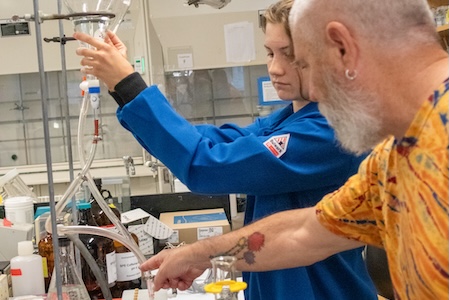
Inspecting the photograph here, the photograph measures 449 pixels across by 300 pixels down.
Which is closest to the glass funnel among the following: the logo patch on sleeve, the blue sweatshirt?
the blue sweatshirt

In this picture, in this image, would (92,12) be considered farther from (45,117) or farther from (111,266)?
(111,266)

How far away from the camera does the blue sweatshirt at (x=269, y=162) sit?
4.17 feet

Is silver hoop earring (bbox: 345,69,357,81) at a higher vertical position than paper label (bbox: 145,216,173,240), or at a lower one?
higher

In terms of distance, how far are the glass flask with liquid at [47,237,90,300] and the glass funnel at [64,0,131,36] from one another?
557 mm

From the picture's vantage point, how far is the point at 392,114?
859 mm

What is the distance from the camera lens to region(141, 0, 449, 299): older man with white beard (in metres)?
0.76

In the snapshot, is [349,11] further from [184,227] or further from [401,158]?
[184,227]

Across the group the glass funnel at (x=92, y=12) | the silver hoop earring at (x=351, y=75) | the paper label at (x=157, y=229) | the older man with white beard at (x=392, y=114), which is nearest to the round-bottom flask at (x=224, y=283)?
the older man with white beard at (x=392, y=114)

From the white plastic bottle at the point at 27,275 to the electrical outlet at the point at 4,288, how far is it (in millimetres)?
49

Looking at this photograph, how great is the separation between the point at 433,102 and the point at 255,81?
10.4 ft

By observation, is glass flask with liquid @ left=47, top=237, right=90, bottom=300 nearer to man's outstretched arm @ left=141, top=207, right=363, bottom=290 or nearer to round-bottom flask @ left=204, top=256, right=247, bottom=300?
man's outstretched arm @ left=141, top=207, right=363, bottom=290

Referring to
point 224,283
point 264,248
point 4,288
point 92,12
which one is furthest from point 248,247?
point 4,288

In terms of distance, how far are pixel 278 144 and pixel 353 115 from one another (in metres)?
0.38

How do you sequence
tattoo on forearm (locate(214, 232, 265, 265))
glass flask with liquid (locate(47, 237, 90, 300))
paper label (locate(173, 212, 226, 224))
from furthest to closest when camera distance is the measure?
paper label (locate(173, 212, 226, 224)) → glass flask with liquid (locate(47, 237, 90, 300)) → tattoo on forearm (locate(214, 232, 265, 265))
